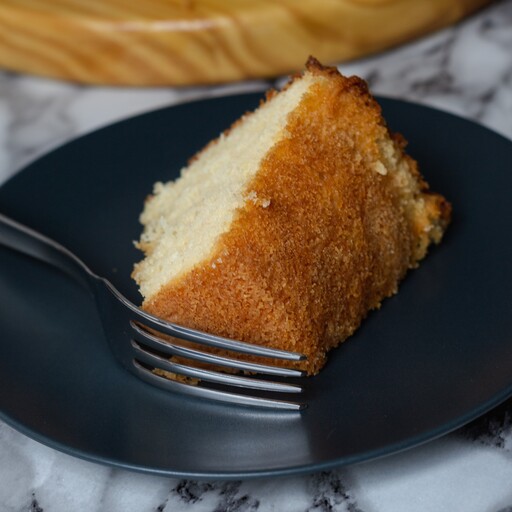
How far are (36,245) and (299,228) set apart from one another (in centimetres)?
64

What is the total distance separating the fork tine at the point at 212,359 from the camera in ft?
5.47

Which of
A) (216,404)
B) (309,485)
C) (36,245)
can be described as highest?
(36,245)

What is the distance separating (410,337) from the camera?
182cm

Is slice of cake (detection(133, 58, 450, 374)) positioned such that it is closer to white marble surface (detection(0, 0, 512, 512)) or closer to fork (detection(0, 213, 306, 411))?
fork (detection(0, 213, 306, 411))

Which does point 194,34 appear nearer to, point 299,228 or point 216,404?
point 299,228

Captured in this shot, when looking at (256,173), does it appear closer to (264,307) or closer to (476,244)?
(264,307)

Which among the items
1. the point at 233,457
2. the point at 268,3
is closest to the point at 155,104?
the point at 268,3

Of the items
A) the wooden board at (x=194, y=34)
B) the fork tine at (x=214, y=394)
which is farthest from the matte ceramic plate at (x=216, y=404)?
the wooden board at (x=194, y=34)

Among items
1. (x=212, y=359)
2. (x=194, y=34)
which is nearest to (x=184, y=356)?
(x=212, y=359)

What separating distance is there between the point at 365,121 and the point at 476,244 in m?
0.36

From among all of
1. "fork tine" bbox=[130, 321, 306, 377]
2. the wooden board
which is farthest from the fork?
the wooden board

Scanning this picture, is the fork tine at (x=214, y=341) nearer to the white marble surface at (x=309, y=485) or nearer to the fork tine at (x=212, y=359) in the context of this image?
the fork tine at (x=212, y=359)

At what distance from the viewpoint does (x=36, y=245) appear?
210 centimetres

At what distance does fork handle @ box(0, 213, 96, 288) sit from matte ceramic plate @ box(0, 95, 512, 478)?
5 cm
